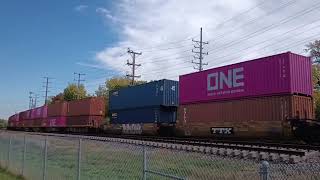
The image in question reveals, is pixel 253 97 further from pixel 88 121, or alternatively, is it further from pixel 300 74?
pixel 88 121

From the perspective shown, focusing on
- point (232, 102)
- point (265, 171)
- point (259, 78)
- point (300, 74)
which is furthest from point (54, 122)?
point (265, 171)

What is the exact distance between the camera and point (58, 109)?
53.6 meters

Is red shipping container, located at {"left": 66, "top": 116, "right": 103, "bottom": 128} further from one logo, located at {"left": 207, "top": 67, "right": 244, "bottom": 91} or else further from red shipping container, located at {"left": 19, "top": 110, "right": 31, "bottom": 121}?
red shipping container, located at {"left": 19, "top": 110, "right": 31, "bottom": 121}

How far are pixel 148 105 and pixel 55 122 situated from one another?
2374cm

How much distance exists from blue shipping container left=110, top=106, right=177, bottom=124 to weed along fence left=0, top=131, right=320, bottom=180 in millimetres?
17111

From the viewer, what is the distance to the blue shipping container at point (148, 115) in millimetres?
32500

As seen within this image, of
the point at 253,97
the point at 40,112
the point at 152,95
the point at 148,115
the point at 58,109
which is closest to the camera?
the point at 253,97

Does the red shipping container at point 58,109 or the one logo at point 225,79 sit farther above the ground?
the one logo at point 225,79

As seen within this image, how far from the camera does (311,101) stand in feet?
75.8

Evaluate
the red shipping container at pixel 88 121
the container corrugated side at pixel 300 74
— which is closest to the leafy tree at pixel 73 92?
the red shipping container at pixel 88 121

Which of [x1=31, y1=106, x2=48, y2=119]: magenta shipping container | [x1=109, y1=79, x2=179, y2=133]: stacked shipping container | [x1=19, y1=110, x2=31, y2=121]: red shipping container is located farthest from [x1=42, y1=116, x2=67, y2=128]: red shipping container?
[x1=109, y1=79, x2=179, y2=133]: stacked shipping container

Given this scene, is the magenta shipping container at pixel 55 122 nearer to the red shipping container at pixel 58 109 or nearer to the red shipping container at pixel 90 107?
the red shipping container at pixel 58 109

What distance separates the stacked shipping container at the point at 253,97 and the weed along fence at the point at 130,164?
35.2ft

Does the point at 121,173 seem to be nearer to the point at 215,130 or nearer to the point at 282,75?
the point at 282,75
